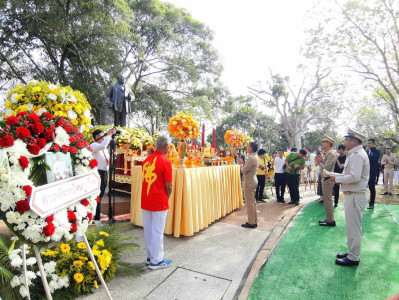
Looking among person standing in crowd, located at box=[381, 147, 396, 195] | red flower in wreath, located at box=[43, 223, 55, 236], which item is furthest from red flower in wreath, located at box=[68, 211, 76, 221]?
person standing in crowd, located at box=[381, 147, 396, 195]

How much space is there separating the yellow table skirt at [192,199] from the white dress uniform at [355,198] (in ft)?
8.07

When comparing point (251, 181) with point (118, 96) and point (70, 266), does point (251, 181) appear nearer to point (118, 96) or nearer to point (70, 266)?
point (70, 266)

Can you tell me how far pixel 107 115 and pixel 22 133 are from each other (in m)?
7.25

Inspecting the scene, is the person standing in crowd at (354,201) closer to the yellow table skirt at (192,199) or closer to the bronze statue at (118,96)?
the yellow table skirt at (192,199)

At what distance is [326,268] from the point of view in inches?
140

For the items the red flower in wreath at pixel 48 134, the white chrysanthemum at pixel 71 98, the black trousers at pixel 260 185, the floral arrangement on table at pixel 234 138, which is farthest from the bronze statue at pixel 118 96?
the red flower in wreath at pixel 48 134

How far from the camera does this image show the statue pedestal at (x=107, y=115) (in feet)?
28.4

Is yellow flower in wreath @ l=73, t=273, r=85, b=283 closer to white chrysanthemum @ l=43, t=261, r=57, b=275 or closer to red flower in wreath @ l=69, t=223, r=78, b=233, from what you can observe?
white chrysanthemum @ l=43, t=261, r=57, b=275

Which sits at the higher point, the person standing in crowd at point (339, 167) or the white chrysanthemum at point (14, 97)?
the white chrysanthemum at point (14, 97)

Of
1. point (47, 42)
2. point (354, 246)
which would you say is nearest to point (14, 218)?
point (354, 246)

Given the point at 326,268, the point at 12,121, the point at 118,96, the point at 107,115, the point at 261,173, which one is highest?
the point at 118,96

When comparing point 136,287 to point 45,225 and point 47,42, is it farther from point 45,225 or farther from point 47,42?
point 47,42

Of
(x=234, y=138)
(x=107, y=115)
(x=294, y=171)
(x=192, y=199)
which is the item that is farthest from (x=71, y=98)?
(x=294, y=171)

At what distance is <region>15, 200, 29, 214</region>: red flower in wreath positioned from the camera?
183cm
